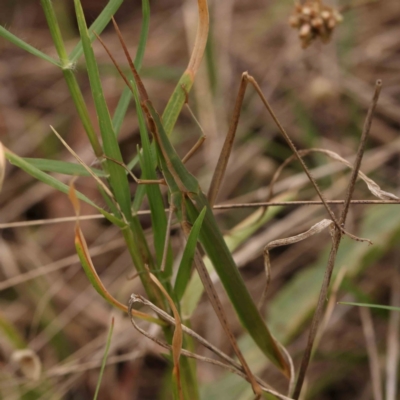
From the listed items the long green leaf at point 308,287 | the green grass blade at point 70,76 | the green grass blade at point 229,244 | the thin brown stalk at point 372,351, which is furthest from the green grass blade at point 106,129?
the thin brown stalk at point 372,351

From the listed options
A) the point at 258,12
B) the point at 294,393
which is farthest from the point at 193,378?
the point at 258,12

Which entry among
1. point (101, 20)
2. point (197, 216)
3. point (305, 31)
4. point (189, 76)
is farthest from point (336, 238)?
point (305, 31)

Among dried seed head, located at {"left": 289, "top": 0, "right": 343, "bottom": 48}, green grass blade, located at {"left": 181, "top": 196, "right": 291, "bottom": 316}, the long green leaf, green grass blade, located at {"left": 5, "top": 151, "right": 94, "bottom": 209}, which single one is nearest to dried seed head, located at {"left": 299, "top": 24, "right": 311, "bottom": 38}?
dried seed head, located at {"left": 289, "top": 0, "right": 343, "bottom": 48}

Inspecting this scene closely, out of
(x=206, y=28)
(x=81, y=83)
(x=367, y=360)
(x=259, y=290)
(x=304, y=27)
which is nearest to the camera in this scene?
(x=206, y=28)

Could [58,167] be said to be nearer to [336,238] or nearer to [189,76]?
[189,76]

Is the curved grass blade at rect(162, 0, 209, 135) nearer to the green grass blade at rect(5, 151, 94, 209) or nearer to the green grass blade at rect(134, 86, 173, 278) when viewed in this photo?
the green grass blade at rect(134, 86, 173, 278)

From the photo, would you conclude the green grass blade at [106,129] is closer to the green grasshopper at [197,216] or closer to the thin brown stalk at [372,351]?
the green grasshopper at [197,216]

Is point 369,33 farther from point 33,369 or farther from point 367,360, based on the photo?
point 33,369
